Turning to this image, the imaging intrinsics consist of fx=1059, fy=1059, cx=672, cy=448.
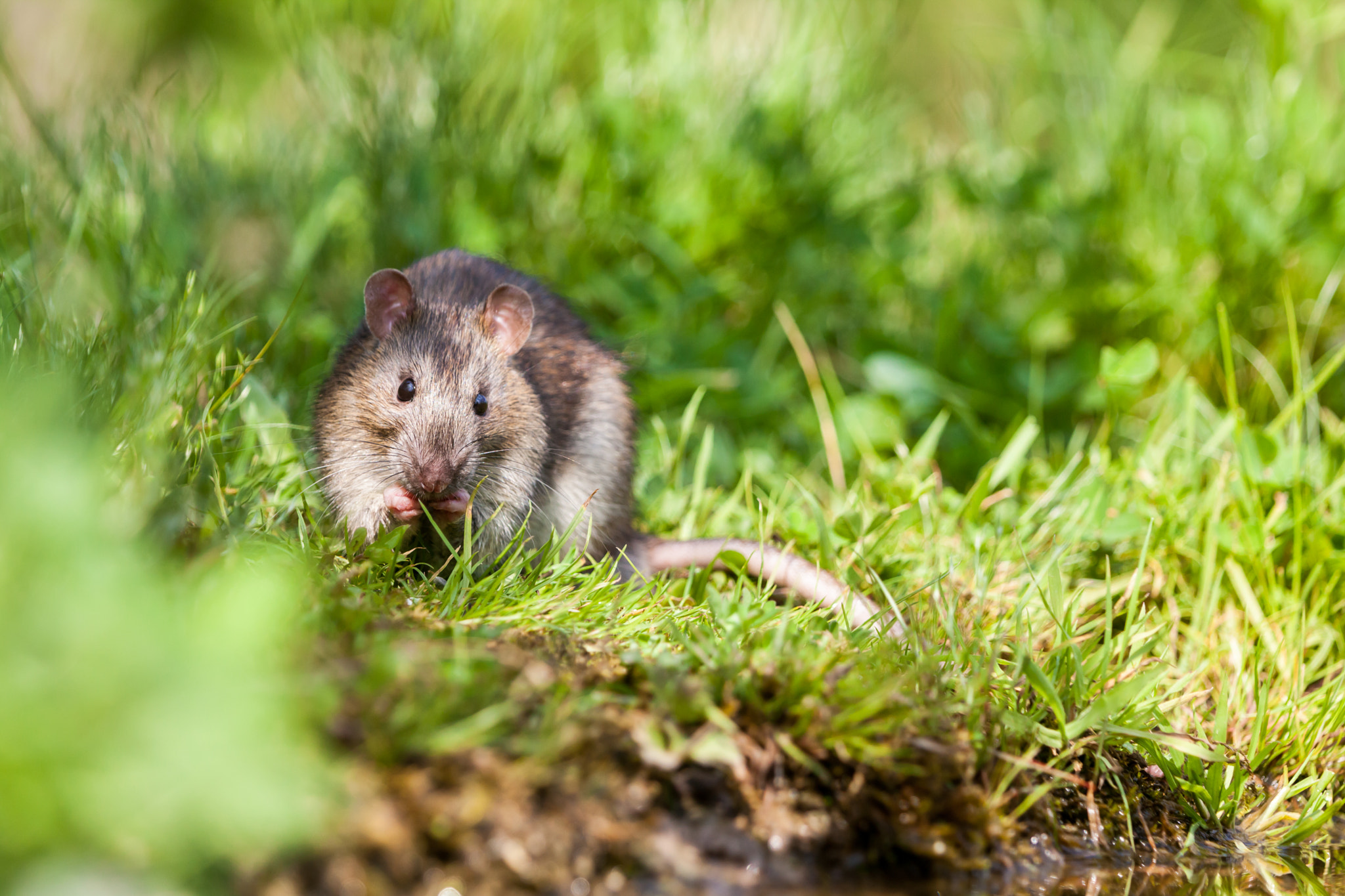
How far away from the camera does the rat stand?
337cm

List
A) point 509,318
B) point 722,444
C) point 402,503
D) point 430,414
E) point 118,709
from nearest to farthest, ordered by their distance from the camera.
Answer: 1. point 118,709
2. point 402,503
3. point 430,414
4. point 509,318
5. point 722,444

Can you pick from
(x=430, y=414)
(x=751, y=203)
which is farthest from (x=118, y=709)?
(x=751, y=203)

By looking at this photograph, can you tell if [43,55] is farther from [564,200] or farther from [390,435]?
[390,435]

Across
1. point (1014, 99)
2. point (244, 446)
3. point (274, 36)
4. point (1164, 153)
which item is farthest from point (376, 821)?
point (1014, 99)

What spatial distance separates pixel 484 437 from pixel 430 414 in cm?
19

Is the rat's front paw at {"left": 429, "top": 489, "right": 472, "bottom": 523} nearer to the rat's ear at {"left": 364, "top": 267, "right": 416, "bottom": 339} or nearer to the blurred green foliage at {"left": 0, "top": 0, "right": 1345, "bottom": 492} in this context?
the rat's ear at {"left": 364, "top": 267, "right": 416, "bottom": 339}

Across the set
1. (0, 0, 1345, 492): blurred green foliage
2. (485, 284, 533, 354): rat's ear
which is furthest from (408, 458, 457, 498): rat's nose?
(0, 0, 1345, 492): blurred green foliage

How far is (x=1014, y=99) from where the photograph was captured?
713 centimetres

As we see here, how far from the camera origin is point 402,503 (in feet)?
10.7

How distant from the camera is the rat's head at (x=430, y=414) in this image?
11.0 ft

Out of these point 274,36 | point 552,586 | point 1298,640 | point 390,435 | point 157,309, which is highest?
point 274,36

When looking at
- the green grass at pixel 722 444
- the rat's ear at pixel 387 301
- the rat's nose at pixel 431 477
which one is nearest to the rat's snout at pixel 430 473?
the rat's nose at pixel 431 477

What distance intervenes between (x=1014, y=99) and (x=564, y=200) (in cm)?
338

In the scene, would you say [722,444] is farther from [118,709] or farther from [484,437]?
[118,709]
